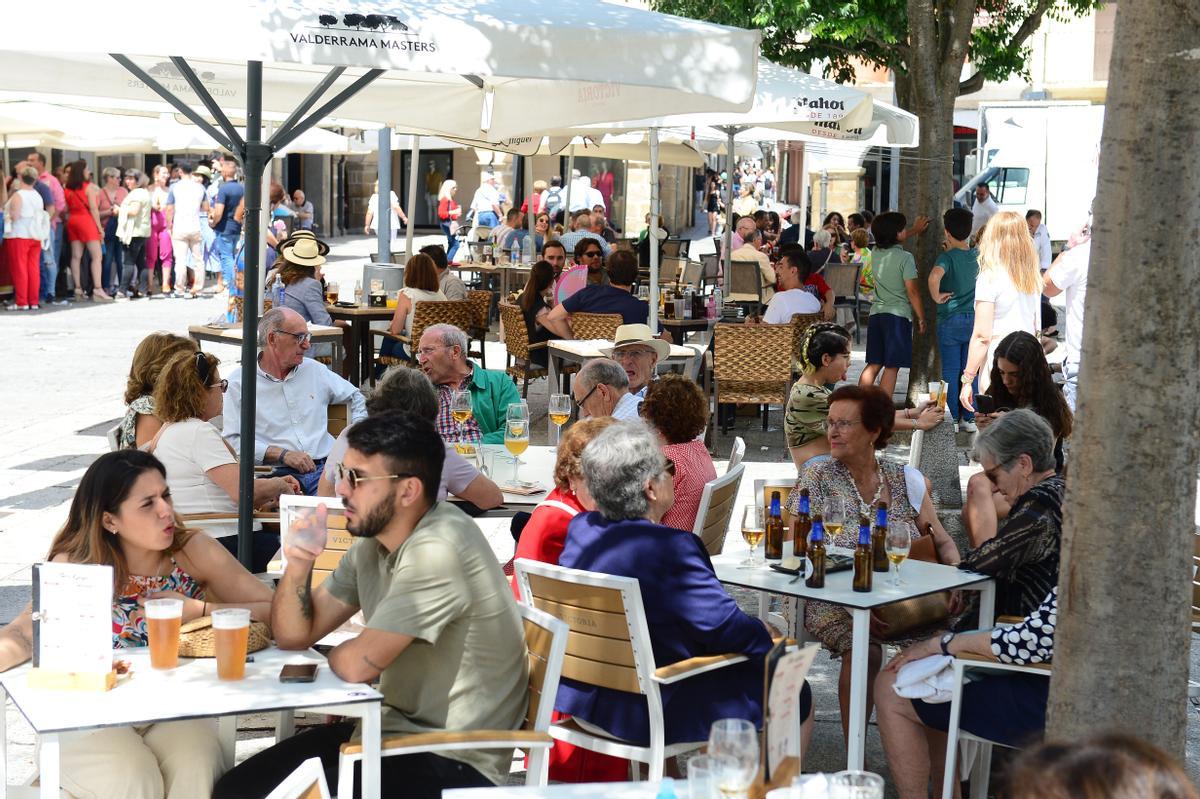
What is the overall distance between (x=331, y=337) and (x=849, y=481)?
6.39 meters

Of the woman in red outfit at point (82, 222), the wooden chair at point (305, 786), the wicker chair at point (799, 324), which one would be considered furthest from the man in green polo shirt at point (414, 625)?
the woman in red outfit at point (82, 222)

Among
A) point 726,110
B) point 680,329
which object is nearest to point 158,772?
point 726,110

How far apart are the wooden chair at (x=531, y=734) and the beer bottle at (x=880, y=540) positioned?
143cm

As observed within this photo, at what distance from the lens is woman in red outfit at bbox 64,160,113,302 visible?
19578mm

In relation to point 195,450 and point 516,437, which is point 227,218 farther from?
point 195,450

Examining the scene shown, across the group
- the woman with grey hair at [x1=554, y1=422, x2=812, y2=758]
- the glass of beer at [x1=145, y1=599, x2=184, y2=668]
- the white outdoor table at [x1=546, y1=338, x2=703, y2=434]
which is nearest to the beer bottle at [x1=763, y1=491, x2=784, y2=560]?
the woman with grey hair at [x1=554, y1=422, x2=812, y2=758]

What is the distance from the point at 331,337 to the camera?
10.9m

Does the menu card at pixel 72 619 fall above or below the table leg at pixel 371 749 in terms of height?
above

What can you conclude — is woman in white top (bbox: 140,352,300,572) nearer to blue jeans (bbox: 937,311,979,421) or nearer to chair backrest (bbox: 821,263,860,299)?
blue jeans (bbox: 937,311,979,421)

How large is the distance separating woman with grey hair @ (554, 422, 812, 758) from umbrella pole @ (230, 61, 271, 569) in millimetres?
1537

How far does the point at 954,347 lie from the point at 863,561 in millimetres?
7163

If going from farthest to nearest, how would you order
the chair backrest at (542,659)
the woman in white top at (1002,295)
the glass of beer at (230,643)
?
the woman in white top at (1002,295) → the chair backrest at (542,659) → the glass of beer at (230,643)

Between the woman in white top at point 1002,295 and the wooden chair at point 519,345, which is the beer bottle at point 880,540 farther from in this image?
the wooden chair at point 519,345

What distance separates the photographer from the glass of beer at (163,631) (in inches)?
139
